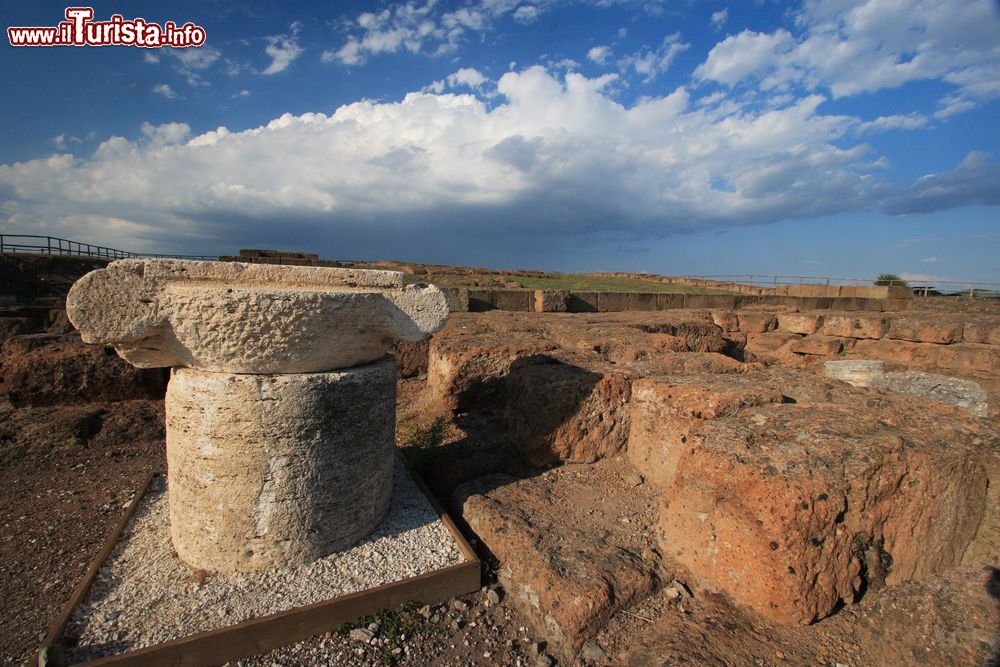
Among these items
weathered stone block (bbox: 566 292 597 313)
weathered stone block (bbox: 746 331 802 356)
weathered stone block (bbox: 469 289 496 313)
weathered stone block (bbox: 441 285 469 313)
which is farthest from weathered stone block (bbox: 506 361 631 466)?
weathered stone block (bbox: 566 292 597 313)

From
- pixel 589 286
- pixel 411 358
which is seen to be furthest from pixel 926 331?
pixel 411 358

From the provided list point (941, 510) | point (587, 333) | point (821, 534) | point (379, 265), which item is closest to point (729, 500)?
point (821, 534)

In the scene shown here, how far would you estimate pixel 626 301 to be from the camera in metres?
10.5

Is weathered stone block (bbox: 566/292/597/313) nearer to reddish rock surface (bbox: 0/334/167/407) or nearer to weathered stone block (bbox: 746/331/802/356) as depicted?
weathered stone block (bbox: 746/331/802/356)

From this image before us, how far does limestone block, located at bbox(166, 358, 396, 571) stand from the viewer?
7.45ft

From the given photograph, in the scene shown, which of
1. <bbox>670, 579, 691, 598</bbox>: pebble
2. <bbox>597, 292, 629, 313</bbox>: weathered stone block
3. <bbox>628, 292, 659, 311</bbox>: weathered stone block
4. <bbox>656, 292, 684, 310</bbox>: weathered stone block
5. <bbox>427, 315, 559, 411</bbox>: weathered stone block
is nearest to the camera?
<bbox>670, 579, 691, 598</bbox>: pebble

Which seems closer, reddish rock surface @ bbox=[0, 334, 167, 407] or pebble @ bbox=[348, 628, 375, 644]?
pebble @ bbox=[348, 628, 375, 644]

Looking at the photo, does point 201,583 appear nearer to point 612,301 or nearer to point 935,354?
point 935,354

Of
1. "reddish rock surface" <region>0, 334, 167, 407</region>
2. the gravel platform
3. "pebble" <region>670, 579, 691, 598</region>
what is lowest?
the gravel platform

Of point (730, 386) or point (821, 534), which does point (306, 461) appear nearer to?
point (821, 534)

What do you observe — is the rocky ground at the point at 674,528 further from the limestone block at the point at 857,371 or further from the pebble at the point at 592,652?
the limestone block at the point at 857,371

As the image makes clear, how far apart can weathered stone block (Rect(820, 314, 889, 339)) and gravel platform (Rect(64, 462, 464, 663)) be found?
794cm

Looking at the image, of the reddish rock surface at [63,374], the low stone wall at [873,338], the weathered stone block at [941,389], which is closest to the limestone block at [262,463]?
the reddish rock surface at [63,374]

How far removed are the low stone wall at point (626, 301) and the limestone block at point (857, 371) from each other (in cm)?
447
